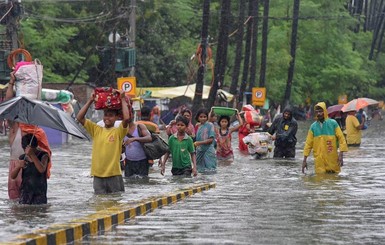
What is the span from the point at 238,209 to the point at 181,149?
5819 mm

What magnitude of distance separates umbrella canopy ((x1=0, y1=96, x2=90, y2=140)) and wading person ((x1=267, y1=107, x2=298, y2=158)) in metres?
15.0

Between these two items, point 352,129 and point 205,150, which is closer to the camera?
point 205,150

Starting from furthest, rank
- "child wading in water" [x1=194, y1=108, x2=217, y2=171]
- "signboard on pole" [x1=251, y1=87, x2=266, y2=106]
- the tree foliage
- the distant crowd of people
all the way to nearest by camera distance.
A: the tree foliage < "signboard on pole" [x1=251, y1=87, x2=266, y2=106] < "child wading in water" [x1=194, y1=108, x2=217, y2=171] < the distant crowd of people

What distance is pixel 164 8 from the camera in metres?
68.3

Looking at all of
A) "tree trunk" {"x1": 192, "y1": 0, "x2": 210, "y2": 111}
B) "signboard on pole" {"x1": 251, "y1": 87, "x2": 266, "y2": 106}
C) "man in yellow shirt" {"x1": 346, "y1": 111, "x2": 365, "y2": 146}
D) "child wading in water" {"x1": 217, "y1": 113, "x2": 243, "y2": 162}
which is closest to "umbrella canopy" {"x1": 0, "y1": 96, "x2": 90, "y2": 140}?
"child wading in water" {"x1": 217, "y1": 113, "x2": 243, "y2": 162}

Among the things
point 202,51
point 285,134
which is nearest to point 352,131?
point 202,51

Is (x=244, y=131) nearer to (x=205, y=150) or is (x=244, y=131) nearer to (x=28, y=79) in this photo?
(x=205, y=150)

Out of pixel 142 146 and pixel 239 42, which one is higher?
pixel 239 42

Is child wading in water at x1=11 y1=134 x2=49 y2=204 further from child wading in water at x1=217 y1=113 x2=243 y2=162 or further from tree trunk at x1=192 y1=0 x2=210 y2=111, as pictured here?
tree trunk at x1=192 y1=0 x2=210 y2=111

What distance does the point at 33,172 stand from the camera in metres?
14.4

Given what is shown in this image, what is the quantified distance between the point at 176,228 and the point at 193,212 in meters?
1.95

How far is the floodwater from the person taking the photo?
1161cm

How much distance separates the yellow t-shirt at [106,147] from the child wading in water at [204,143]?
696cm

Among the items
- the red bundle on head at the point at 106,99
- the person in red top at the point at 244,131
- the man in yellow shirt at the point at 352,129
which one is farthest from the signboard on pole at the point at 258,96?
the red bundle on head at the point at 106,99
